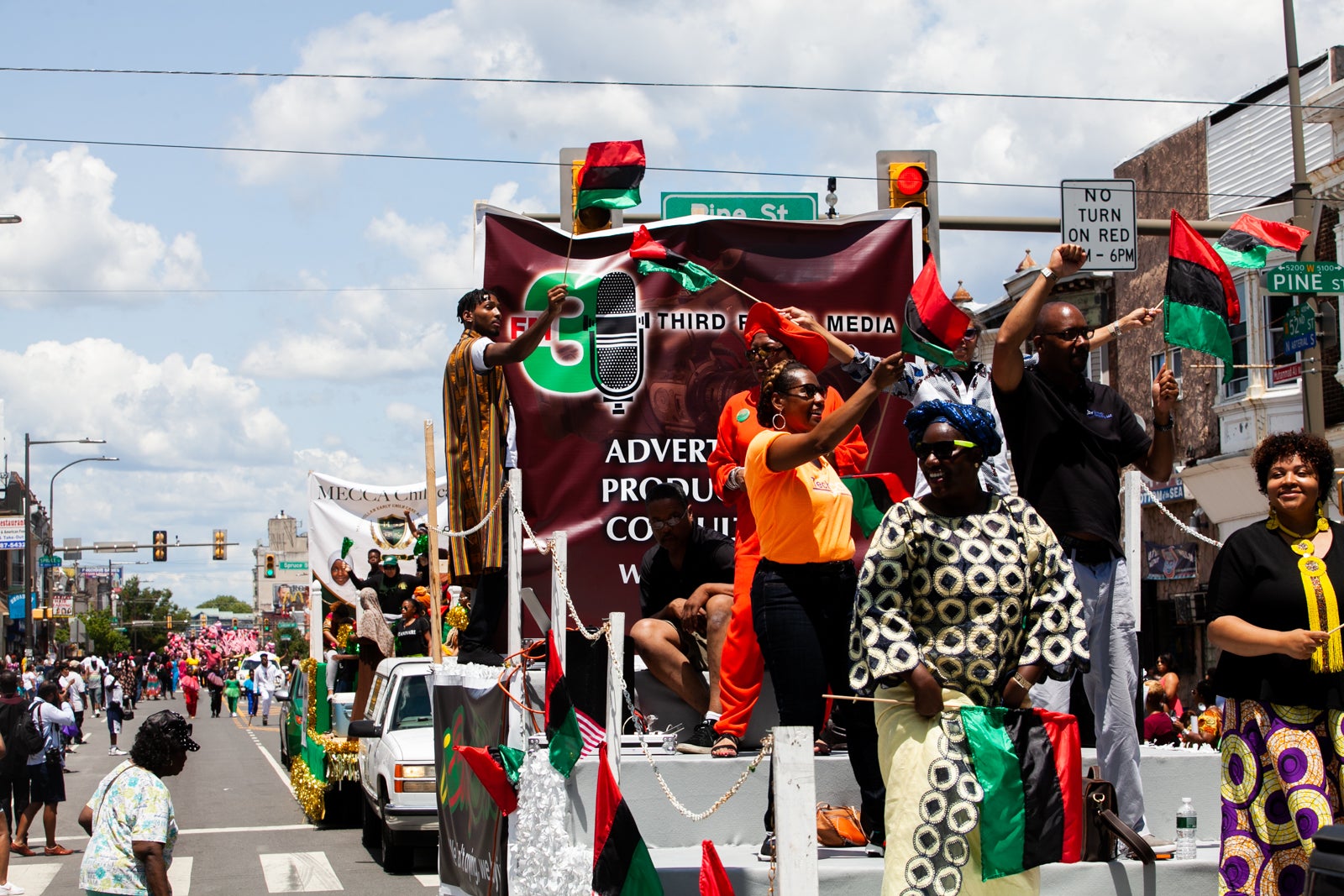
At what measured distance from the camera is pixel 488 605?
8.28m

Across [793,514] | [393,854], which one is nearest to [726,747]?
[793,514]

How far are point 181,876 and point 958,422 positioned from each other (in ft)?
34.1

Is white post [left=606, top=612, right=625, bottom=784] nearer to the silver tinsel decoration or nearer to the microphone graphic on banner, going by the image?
the silver tinsel decoration

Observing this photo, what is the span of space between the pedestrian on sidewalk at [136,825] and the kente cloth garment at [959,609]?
3273 millimetres

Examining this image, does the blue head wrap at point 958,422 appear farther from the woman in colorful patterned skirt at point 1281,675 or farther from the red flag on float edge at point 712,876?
the red flag on float edge at point 712,876

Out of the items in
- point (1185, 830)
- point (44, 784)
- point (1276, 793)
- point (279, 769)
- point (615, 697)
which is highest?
point (615, 697)

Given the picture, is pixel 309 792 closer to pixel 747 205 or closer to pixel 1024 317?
pixel 747 205

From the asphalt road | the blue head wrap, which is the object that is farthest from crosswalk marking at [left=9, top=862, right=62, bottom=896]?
the blue head wrap

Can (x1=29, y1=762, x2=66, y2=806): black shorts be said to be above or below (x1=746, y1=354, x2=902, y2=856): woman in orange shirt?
below

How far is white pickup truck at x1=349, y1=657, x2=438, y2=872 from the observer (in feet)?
41.0

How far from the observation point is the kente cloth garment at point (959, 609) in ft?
14.5

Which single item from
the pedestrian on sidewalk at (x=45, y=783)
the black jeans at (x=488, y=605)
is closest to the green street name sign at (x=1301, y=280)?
the black jeans at (x=488, y=605)

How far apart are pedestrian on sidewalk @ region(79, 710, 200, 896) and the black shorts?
30.9 feet

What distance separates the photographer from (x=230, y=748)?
31547 mm
